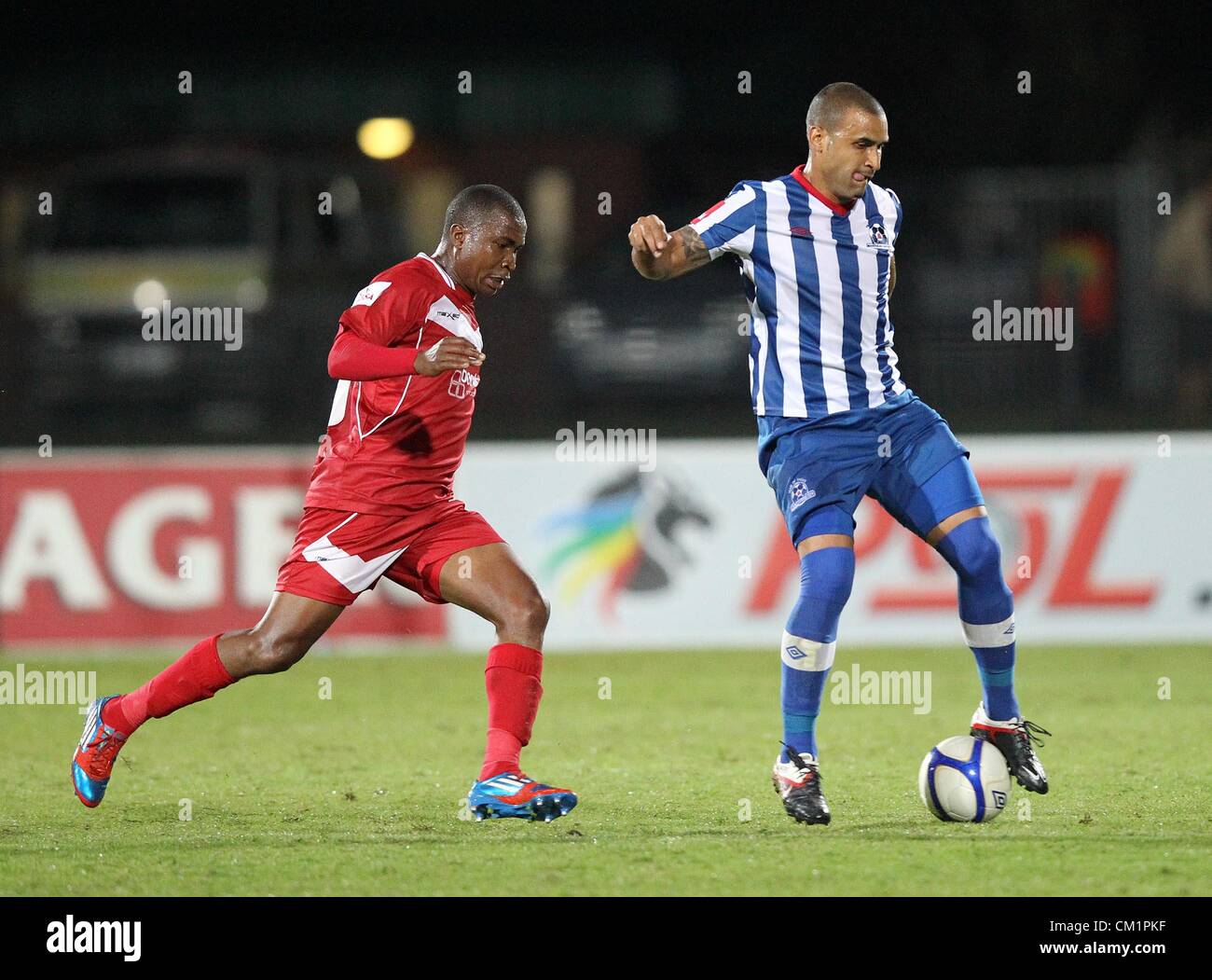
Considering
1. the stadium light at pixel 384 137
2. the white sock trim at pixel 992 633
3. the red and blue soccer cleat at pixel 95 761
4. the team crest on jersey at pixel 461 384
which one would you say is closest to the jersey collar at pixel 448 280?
the team crest on jersey at pixel 461 384

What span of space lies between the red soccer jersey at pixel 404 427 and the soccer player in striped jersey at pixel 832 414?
673 mm

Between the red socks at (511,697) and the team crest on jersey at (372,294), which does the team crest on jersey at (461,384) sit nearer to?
the team crest on jersey at (372,294)

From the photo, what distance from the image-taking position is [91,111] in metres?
22.1

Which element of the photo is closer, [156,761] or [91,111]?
[156,761]

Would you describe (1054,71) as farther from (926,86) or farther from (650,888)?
(650,888)

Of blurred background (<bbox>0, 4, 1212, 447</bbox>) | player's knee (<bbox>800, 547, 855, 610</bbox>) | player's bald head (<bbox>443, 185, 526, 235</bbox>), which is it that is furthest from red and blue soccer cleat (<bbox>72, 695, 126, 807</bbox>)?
blurred background (<bbox>0, 4, 1212, 447</bbox>)

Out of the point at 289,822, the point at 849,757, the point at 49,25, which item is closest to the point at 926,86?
the point at 49,25

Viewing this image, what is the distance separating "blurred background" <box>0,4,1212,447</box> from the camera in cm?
1413

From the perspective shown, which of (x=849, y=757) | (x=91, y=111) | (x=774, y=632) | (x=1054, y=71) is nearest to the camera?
(x=849, y=757)

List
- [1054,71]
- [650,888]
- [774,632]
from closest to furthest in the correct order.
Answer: [650,888] → [774,632] → [1054,71]

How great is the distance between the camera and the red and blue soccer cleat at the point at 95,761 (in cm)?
632

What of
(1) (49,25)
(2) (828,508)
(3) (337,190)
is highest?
(1) (49,25)

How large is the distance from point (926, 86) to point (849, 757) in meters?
14.1

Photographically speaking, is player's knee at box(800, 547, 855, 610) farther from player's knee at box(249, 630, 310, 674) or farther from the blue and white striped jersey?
player's knee at box(249, 630, 310, 674)
